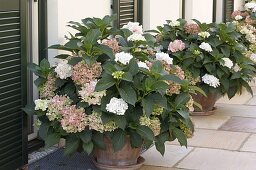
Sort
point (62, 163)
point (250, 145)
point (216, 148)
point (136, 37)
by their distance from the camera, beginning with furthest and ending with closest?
point (250, 145)
point (216, 148)
point (62, 163)
point (136, 37)

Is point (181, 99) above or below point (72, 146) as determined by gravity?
above

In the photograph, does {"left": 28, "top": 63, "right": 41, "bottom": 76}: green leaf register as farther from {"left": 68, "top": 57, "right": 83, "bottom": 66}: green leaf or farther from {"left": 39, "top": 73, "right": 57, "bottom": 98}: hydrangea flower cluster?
{"left": 68, "top": 57, "right": 83, "bottom": 66}: green leaf

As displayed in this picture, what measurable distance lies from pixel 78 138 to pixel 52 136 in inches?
7.8

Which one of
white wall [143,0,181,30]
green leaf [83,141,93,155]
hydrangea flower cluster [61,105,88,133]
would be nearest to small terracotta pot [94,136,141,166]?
green leaf [83,141,93,155]

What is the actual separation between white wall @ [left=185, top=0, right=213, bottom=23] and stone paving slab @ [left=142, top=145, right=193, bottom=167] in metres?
3.75

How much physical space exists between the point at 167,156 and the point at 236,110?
2.30m

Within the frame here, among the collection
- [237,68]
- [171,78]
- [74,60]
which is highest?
[74,60]

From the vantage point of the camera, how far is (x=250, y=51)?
25.2ft

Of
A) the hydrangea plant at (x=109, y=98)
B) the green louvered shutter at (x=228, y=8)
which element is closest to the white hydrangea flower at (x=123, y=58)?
the hydrangea plant at (x=109, y=98)

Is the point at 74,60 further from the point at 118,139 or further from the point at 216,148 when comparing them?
the point at 216,148

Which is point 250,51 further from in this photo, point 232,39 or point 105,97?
point 105,97

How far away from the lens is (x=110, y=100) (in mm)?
4199

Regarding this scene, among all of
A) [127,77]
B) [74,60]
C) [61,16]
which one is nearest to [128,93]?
[127,77]

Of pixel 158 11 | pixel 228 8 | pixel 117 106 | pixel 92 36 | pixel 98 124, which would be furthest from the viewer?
pixel 228 8
